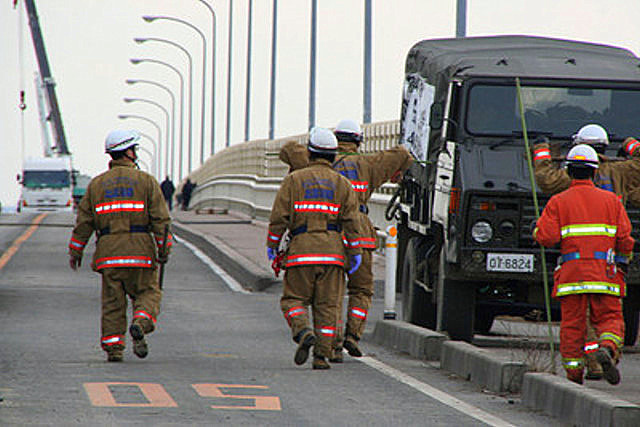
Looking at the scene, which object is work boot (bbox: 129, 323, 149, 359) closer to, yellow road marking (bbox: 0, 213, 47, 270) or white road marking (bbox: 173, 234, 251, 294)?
white road marking (bbox: 173, 234, 251, 294)

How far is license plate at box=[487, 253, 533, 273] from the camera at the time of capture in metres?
13.3

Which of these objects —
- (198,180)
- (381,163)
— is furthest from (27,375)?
(198,180)

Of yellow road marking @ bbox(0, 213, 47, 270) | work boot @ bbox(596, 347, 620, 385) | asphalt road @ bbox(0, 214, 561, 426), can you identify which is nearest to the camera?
asphalt road @ bbox(0, 214, 561, 426)

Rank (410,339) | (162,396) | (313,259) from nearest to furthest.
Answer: (162,396), (313,259), (410,339)

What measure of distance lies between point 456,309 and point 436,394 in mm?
3270

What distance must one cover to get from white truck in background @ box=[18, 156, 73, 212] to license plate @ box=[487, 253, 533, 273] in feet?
182

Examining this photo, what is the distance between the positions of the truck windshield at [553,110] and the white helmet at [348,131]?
1571 mm

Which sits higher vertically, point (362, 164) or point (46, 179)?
point (46, 179)

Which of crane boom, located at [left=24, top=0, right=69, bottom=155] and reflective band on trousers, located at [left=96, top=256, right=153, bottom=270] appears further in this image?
crane boom, located at [left=24, top=0, right=69, bottom=155]

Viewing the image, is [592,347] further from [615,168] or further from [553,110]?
[553,110]

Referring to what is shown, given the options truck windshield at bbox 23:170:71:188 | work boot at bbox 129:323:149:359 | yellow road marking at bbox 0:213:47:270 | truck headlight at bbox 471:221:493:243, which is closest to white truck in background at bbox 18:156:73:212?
truck windshield at bbox 23:170:71:188

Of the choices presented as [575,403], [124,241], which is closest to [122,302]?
[124,241]

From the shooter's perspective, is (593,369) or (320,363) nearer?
(593,369)

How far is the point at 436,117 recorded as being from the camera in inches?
557
